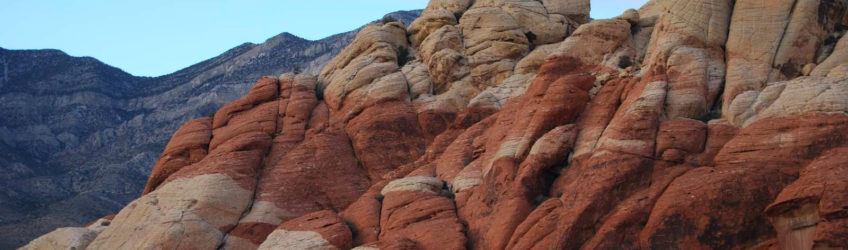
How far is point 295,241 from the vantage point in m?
41.3

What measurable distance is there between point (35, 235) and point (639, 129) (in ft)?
197

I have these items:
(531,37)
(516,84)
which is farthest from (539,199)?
(531,37)

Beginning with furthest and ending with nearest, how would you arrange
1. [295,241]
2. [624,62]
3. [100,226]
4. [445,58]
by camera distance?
[445,58] → [100,226] → [624,62] → [295,241]

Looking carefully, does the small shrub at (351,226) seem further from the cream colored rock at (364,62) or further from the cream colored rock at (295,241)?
the cream colored rock at (364,62)

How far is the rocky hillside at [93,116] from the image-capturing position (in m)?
94.8

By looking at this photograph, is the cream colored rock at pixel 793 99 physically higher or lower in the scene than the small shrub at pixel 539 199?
higher

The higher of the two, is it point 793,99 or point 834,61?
point 834,61

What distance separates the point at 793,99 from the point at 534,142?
35.6 feet

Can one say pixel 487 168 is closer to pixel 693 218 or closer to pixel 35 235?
pixel 693 218

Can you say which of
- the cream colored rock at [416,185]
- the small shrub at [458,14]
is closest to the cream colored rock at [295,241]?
the cream colored rock at [416,185]

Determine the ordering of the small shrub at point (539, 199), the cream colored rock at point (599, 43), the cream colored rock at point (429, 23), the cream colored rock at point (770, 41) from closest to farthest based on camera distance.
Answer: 1. the small shrub at point (539, 199)
2. the cream colored rock at point (770, 41)
3. the cream colored rock at point (599, 43)
4. the cream colored rock at point (429, 23)

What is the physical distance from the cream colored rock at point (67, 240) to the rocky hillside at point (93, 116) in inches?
1386

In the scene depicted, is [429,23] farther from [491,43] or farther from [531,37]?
[531,37]

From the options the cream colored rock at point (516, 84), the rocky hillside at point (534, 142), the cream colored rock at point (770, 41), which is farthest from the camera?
the cream colored rock at point (516, 84)
